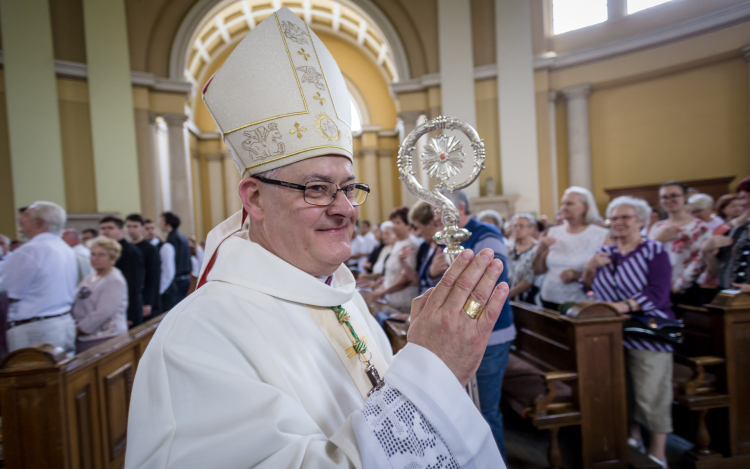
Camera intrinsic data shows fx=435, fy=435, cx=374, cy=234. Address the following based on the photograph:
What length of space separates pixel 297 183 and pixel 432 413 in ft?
2.18

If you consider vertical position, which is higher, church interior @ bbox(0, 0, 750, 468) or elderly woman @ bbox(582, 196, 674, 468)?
church interior @ bbox(0, 0, 750, 468)

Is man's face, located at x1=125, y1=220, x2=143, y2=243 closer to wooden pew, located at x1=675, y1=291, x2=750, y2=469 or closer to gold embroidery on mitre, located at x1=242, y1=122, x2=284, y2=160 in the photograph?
gold embroidery on mitre, located at x1=242, y1=122, x2=284, y2=160

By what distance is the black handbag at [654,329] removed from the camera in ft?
9.01

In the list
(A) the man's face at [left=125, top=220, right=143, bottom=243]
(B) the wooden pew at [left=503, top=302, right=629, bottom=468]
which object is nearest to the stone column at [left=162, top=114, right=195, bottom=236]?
(A) the man's face at [left=125, top=220, right=143, bottom=243]

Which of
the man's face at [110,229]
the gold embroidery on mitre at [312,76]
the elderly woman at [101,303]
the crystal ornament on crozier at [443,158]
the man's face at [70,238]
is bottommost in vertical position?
the elderly woman at [101,303]

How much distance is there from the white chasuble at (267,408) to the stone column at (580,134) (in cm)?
1146

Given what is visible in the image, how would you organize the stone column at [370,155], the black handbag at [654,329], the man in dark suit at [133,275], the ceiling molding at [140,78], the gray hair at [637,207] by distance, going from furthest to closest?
the stone column at [370,155] → the ceiling molding at [140,78] → the man in dark suit at [133,275] → the gray hair at [637,207] → the black handbag at [654,329]

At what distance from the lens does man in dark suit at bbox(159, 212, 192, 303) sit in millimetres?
6113

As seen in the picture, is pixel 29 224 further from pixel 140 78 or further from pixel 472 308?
pixel 140 78

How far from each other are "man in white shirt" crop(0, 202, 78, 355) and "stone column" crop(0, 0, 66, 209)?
6.96 m

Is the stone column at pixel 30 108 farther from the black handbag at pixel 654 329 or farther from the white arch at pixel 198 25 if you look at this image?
the black handbag at pixel 654 329

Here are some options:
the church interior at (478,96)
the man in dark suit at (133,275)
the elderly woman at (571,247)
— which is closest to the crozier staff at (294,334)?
the elderly woman at (571,247)

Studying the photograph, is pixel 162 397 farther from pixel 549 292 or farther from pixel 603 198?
pixel 603 198

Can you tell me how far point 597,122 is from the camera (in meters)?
11.6
